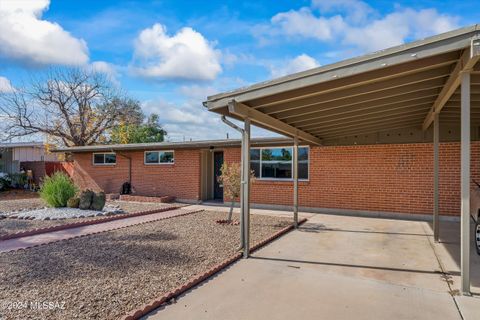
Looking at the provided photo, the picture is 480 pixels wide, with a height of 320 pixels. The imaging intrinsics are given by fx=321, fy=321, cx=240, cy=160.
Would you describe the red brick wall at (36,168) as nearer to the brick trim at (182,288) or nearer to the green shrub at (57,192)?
the green shrub at (57,192)

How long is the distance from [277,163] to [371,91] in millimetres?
Answer: 6664

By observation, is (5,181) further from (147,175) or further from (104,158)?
(147,175)

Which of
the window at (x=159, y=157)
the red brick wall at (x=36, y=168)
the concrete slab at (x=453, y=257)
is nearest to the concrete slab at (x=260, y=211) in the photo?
the window at (x=159, y=157)

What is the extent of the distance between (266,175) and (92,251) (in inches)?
283

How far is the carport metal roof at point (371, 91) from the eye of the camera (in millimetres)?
3973

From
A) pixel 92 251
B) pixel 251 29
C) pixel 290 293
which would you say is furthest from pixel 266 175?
pixel 290 293

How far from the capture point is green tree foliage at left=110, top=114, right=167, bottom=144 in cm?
2620

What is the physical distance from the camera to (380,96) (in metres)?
5.61

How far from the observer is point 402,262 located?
531 cm

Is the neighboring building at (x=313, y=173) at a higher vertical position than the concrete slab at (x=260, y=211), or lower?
higher

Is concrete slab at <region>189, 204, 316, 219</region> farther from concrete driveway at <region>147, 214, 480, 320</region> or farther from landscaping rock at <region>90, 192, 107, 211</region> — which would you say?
concrete driveway at <region>147, 214, 480, 320</region>

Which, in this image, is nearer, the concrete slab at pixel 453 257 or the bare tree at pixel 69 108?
the concrete slab at pixel 453 257

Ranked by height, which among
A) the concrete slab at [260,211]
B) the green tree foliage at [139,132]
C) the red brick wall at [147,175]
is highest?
the green tree foliage at [139,132]

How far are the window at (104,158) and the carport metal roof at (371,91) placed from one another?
10.8 m
